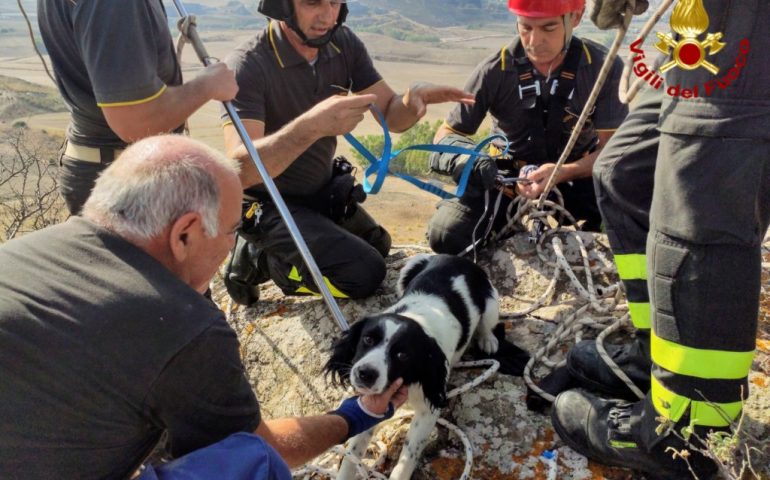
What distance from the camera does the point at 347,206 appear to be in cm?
435

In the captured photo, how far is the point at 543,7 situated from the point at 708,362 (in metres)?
2.47

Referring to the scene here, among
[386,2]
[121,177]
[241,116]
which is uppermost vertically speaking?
[121,177]

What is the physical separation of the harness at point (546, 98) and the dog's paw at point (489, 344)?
146 cm

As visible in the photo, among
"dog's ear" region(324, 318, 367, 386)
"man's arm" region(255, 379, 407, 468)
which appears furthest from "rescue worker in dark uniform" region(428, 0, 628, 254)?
"man's arm" region(255, 379, 407, 468)

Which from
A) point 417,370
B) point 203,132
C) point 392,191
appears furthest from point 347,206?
point 203,132

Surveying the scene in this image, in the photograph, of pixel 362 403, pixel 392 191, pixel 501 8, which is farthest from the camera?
pixel 501 8

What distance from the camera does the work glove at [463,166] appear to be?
399 centimetres

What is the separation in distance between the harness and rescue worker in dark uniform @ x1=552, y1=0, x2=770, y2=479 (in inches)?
83.8

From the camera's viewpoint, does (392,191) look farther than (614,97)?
Yes

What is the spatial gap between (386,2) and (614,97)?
220 feet

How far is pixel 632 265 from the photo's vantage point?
2416 millimetres

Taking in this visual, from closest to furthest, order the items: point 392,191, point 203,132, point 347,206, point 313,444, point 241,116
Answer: point 313,444
point 241,116
point 347,206
point 392,191
point 203,132

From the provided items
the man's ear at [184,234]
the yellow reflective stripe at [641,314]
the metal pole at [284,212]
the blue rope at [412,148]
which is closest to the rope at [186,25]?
the metal pole at [284,212]

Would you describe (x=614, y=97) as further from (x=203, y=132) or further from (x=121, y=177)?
(x=203, y=132)
